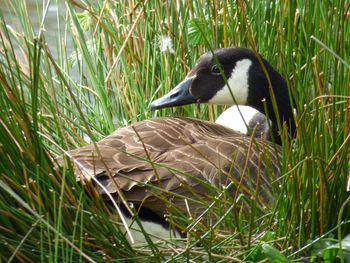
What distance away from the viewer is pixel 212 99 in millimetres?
4922

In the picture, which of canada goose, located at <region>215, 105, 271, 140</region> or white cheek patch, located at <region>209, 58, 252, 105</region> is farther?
canada goose, located at <region>215, 105, 271, 140</region>

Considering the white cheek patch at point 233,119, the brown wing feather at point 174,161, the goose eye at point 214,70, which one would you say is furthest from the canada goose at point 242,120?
the brown wing feather at point 174,161

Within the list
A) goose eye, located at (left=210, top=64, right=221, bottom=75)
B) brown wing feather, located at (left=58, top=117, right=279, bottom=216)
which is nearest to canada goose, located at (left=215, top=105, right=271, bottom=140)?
goose eye, located at (left=210, top=64, right=221, bottom=75)

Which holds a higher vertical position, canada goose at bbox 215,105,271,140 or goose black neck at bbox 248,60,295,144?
goose black neck at bbox 248,60,295,144

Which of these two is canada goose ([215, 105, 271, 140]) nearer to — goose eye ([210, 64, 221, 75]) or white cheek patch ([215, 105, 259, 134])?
white cheek patch ([215, 105, 259, 134])

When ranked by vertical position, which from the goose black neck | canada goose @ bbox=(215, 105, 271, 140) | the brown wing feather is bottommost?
canada goose @ bbox=(215, 105, 271, 140)

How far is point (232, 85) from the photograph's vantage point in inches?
195

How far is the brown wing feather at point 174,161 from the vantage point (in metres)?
3.53

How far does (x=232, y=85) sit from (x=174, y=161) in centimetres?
116

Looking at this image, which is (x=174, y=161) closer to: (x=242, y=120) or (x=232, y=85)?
(x=242, y=120)

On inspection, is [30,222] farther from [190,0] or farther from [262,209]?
[190,0]

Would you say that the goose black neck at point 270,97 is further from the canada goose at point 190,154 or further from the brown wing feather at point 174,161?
the brown wing feather at point 174,161

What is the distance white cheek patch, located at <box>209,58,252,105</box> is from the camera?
480 centimetres

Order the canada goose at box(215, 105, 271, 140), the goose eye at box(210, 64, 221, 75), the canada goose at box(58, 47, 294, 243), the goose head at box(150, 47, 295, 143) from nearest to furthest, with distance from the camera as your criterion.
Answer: the canada goose at box(58, 47, 294, 243)
the goose head at box(150, 47, 295, 143)
the goose eye at box(210, 64, 221, 75)
the canada goose at box(215, 105, 271, 140)
